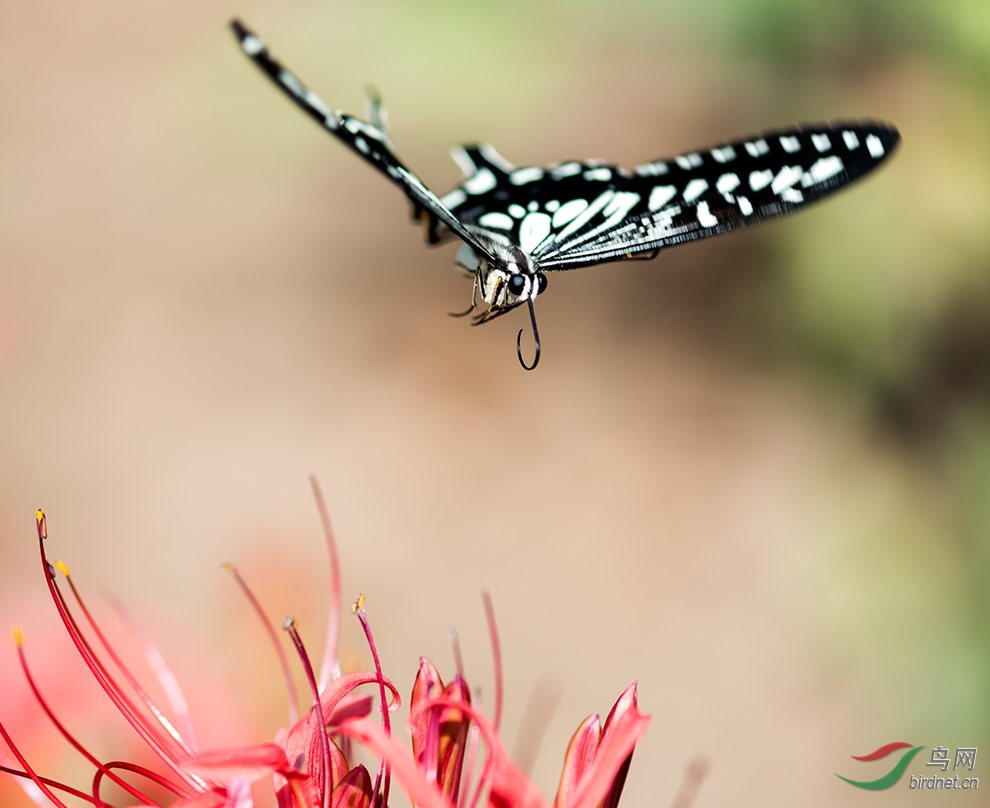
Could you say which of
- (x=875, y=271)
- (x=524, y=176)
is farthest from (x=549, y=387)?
(x=524, y=176)

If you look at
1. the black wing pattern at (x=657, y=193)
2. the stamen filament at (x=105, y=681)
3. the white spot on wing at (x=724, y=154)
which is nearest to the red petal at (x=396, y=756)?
the stamen filament at (x=105, y=681)

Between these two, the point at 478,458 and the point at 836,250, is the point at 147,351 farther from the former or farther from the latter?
the point at 836,250

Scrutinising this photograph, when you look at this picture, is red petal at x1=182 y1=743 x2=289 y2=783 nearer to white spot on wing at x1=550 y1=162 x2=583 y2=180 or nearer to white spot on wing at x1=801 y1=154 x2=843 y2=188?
white spot on wing at x1=801 y1=154 x2=843 y2=188

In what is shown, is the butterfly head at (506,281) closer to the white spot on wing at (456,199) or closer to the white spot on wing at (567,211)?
the white spot on wing at (567,211)

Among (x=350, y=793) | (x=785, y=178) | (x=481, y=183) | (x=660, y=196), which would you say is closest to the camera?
(x=350, y=793)

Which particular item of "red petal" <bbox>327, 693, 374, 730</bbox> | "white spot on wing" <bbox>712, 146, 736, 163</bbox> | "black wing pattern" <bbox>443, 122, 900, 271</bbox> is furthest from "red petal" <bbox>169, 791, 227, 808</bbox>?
"white spot on wing" <bbox>712, 146, 736, 163</bbox>

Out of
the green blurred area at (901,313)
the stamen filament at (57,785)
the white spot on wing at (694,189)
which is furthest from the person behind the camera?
the green blurred area at (901,313)

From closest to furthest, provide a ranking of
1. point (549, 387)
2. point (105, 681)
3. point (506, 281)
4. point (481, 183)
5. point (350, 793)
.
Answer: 1. point (350, 793)
2. point (105, 681)
3. point (506, 281)
4. point (481, 183)
5. point (549, 387)

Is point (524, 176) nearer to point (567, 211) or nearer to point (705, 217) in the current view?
point (567, 211)
